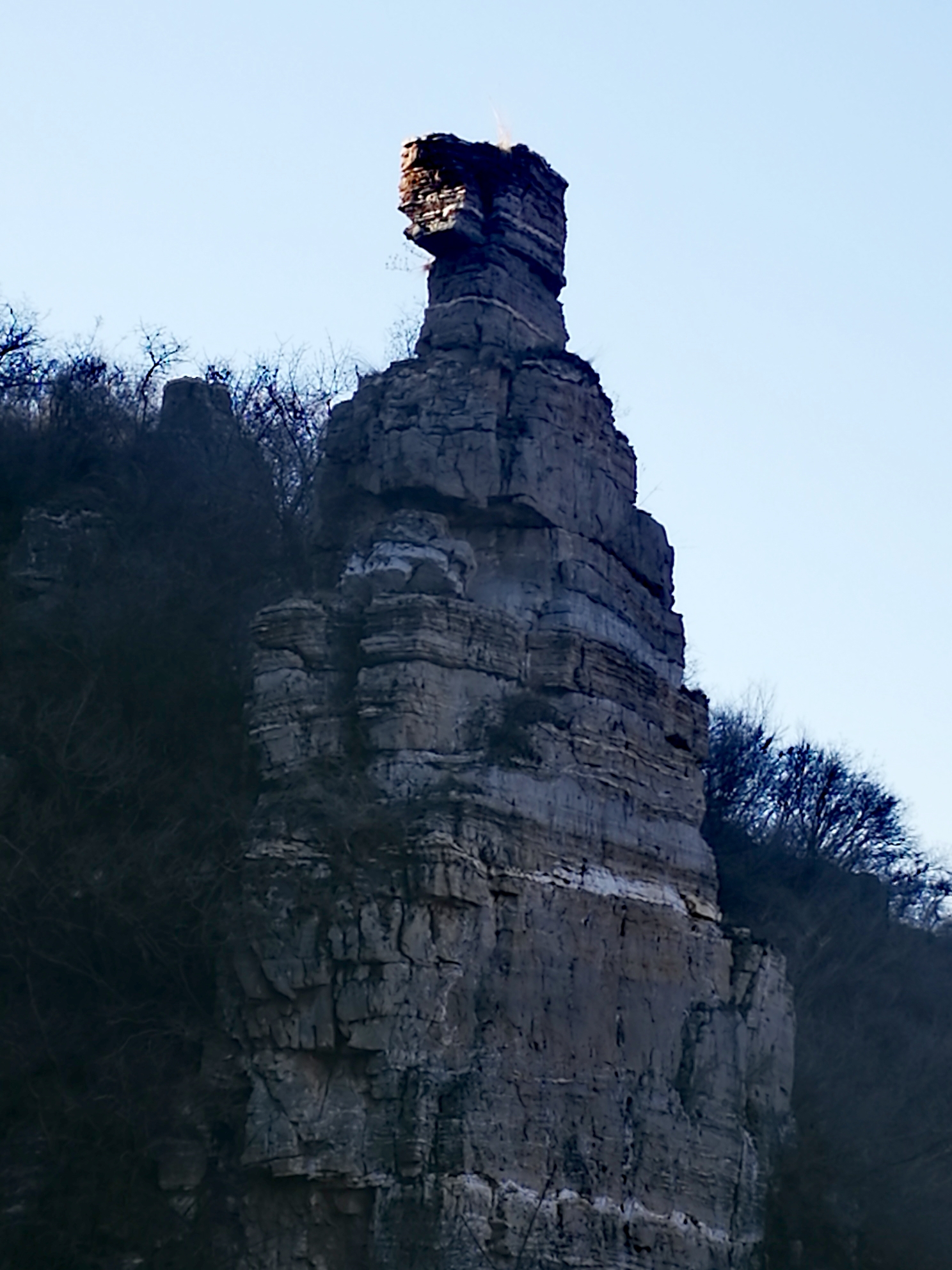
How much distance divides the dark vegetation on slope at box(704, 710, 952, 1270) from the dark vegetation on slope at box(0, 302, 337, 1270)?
633 centimetres

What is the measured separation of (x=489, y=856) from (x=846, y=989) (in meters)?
14.1

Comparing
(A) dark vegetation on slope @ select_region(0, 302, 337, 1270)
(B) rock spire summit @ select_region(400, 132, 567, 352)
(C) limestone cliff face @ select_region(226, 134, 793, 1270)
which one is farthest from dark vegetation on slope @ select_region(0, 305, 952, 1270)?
(B) rock spire summit @ select_region(400, 132, 567, 352)

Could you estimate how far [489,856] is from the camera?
1617cm

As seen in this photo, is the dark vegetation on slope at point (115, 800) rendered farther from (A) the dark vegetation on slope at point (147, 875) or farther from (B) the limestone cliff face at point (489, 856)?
(B) the limestone cliff face at point (489, 856)

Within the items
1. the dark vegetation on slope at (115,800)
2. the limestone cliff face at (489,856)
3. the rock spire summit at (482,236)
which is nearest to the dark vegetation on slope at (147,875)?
the dark vegetation on slope at (115,800)

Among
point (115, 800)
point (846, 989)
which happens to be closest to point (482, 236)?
point (115, 800)

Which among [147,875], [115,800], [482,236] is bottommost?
[147,875]

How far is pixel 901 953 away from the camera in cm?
3077

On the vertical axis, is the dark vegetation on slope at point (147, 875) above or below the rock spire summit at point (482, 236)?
below

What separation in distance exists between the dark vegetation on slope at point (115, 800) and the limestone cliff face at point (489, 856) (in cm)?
84

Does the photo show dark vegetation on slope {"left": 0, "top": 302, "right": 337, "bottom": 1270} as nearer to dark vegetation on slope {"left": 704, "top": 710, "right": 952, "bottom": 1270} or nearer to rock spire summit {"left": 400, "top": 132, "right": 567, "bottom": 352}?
rock spire summit {"left": 400, "top": 132, "right": 567, "bottom": 352}

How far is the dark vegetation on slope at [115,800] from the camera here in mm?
15617

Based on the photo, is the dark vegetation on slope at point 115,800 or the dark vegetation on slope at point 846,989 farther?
the dark vegetation on slope at point 846,989

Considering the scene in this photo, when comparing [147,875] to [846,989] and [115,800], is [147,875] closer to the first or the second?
[115,800]
